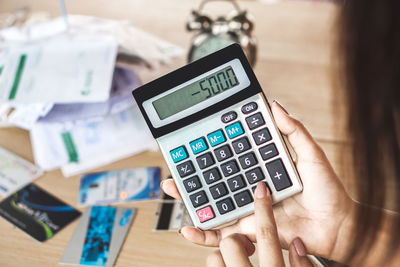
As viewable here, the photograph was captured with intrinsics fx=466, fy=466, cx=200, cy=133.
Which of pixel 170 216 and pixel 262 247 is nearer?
pixel 262 247

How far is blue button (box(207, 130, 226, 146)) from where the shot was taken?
0.60 metres

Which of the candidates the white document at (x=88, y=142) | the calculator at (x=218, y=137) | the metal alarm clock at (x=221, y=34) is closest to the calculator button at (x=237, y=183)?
the calculator at (x=218, y=137)

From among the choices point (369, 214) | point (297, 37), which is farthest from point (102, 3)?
point (369, 214)

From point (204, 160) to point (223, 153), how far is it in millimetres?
26

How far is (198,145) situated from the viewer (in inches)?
23.7

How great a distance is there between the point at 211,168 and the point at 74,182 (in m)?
0.26

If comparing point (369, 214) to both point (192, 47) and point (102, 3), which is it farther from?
point (102, 3)

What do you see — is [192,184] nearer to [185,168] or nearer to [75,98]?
[185,168]

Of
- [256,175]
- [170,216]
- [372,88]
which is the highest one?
[372,88]

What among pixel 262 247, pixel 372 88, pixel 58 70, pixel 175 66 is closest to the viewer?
pixel 372 88

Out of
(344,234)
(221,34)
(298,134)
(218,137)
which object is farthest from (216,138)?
(221,34)

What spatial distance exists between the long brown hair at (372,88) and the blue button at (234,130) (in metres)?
0.17

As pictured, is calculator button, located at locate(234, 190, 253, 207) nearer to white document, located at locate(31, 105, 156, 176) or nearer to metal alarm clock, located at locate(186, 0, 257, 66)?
white document, located at locate(31, 105, 156, 176)

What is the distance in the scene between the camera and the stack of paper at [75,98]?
0.77m
